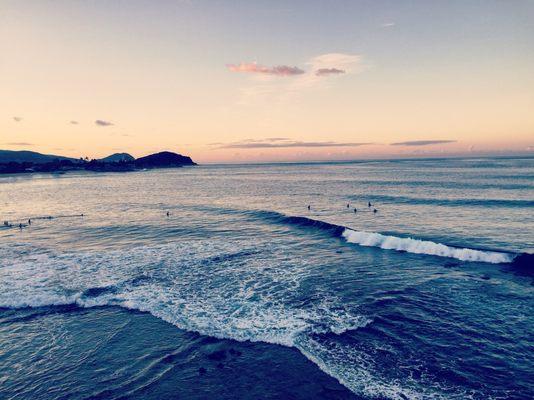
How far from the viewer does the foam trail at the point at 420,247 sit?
25541mm

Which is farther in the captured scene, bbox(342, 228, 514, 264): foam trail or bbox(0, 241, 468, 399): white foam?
bbox(342, 228, 514, 264): foam trail

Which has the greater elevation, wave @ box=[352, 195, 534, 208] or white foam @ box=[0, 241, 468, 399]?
wave @ box=[352, 195, 534, 208]

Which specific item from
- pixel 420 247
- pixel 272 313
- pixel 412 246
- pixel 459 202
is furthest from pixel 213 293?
pixel 459 202

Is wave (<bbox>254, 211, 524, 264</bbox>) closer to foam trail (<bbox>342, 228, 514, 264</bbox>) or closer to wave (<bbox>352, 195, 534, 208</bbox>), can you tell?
foam trail (<bbox>342, 228, 514, 264</bbox>)

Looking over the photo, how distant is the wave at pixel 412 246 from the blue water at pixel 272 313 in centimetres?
15

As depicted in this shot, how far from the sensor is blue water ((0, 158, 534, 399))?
12109 millimetres

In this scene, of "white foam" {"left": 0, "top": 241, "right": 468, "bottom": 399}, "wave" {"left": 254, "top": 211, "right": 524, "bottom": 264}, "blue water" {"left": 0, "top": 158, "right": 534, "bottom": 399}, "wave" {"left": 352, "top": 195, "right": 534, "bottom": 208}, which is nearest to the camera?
"blue water" {"left": 0, "top": 158, "right": 534, "bottom": 399}

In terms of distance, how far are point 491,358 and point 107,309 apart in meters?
19.5

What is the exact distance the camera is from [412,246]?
95.8 feet

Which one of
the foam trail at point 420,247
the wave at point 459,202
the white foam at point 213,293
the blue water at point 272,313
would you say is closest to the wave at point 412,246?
the foam trail at point 420,247

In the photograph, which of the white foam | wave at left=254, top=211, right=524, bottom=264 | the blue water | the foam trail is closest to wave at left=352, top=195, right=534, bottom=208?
the blue water

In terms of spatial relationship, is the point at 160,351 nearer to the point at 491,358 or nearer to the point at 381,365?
the point at 381,365

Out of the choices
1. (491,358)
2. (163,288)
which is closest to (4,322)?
(163,288)

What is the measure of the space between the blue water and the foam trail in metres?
0.14
